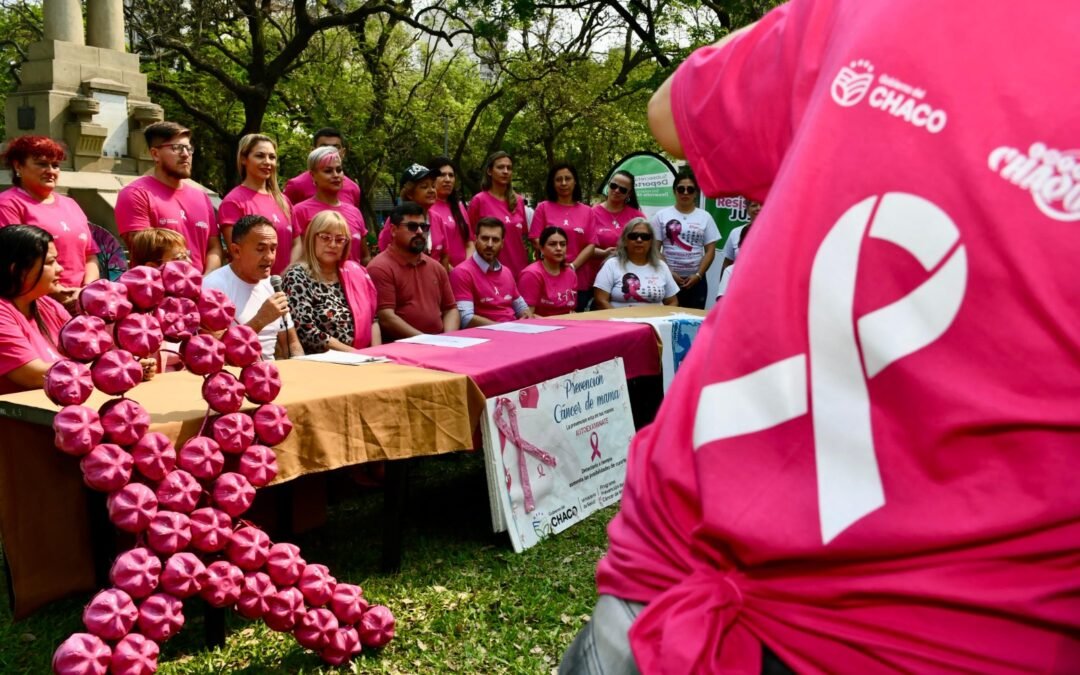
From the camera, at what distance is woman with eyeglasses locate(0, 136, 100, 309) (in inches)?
209

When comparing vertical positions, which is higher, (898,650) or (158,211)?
(158,211)

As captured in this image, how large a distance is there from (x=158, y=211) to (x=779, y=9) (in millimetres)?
5485

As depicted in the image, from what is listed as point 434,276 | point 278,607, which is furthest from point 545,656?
point 434,276

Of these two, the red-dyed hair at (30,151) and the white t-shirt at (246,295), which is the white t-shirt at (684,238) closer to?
the white t-shirt at (246,295)

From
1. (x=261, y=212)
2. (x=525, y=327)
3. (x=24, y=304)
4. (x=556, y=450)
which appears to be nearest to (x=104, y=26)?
(x=261, y=212)

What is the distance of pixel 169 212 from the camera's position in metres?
5.93

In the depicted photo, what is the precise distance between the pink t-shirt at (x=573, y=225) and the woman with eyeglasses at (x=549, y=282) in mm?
649

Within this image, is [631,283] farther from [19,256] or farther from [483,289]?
[19,256]

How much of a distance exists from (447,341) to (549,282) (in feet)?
8.11

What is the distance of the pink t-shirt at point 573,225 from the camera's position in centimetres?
828

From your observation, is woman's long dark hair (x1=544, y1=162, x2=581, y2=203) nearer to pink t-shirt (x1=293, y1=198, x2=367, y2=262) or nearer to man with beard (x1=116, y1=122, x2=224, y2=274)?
pink t-shirt (x1=293, y1=198, x2=367, y2=262)

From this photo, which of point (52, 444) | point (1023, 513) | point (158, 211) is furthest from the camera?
point (158, 211)

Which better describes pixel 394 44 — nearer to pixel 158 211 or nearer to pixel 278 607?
pixel 158 211

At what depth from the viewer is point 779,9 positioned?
108 cm
